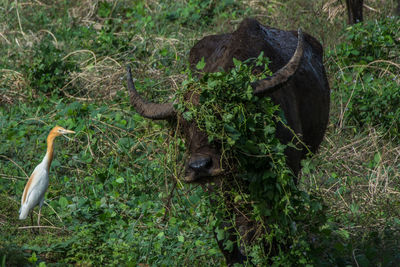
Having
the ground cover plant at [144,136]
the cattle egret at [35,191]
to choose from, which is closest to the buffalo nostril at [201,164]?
the ground cover plant at [144,136]

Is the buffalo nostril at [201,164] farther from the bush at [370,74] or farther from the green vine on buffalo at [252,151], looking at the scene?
the bush at [370,74]

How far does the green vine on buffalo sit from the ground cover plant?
0.68 ft

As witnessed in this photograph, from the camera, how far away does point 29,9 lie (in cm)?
1006

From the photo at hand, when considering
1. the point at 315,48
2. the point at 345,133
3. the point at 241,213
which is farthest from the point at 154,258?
the point at 345,133

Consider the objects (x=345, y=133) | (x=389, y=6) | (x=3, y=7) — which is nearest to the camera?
(x=345, y=133)

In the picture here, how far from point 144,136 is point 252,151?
1.04 meters

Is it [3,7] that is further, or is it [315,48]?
[3,7]

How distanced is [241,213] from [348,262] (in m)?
0.89

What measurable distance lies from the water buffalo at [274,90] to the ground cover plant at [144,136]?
0.23 meters

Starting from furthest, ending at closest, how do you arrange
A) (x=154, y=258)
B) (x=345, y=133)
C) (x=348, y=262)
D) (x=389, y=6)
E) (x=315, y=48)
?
(x=389, y=6) → (x=345, y=133) → (x=315, y=48) → (x=154, y=258) → (x=348, y=262)

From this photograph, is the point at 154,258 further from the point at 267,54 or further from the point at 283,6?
the point at 283,6

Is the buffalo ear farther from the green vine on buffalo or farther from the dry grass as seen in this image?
the dry grass

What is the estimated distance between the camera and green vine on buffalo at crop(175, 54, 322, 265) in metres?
3.72

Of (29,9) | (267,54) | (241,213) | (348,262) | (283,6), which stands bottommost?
(29,9)
